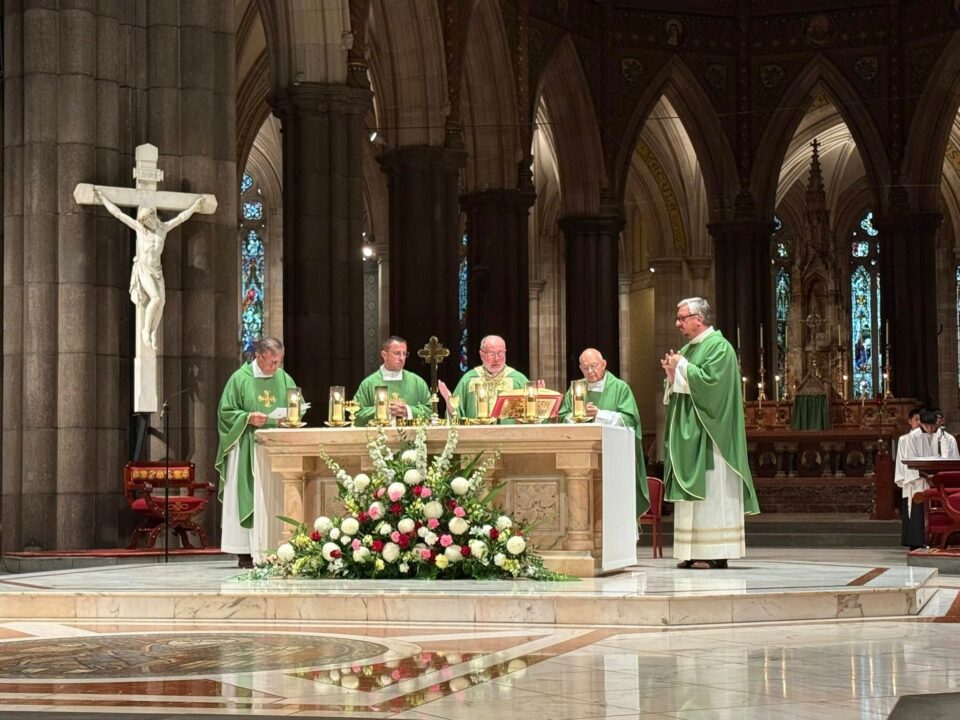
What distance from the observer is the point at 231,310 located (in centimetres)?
1658

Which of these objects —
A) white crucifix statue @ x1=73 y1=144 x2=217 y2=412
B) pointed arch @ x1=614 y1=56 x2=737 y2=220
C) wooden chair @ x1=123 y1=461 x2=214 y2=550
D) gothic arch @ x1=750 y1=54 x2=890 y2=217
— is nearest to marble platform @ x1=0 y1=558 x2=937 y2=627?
wooden chair @ x1=123 y1=461 x2=214 y2=550

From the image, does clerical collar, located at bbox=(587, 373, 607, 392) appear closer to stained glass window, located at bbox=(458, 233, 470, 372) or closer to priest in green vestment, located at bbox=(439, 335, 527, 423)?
priest in green vestment, located at bbox=(439, 335, 527, 423)

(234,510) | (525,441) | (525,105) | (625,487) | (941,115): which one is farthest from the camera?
(941,115)

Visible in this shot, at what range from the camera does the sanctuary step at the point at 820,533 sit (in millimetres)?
19906

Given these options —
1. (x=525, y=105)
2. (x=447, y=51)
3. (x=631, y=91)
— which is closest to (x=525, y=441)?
(x=447, y=51)

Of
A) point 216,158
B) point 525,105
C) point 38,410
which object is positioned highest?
point 525,105

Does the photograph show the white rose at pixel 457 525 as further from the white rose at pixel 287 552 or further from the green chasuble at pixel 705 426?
the green chasuble at pixel 705 426

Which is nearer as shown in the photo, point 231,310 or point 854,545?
point 231,310

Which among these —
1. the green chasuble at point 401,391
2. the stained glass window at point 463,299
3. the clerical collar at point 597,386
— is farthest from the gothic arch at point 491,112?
the clerical collar at point 597,386

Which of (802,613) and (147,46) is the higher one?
(147,46)

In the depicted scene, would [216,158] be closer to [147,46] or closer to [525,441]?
[147,46]

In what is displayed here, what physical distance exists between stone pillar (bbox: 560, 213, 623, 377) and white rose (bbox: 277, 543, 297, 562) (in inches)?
873

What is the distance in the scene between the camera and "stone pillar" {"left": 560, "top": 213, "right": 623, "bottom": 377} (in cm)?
3238

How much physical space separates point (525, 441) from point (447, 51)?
16.3 m
